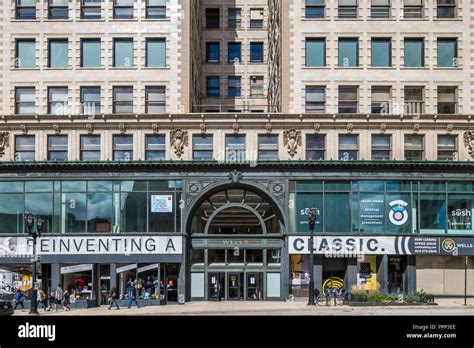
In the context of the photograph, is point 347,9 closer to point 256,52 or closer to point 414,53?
point 414,53

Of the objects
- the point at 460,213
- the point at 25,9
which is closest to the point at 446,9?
the point at 460,213

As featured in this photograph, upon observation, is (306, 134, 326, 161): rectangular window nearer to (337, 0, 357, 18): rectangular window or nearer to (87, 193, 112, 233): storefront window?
(337, 0, 357, 18): rectangular window

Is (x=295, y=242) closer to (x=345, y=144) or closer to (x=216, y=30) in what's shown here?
(x=345, y=144)

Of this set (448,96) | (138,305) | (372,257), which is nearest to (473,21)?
(448,96)

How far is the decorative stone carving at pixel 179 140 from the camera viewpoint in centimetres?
4075

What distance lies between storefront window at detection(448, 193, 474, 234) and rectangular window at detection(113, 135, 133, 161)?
840 inches

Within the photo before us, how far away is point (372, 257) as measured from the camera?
132 ft

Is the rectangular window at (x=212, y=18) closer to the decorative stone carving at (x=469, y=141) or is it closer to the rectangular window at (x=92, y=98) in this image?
the rectangular window at (x=92, y=98)

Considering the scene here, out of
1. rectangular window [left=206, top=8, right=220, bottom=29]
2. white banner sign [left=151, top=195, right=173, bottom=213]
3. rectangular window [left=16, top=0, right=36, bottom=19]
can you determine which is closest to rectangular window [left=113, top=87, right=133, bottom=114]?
white banner sign [left=151, top=195, right=173, bottom=213]

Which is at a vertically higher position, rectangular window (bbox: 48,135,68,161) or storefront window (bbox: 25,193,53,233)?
rectangular window (bbox: 48,135,68,161)

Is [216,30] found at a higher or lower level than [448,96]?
higher

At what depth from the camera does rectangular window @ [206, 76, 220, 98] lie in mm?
55438

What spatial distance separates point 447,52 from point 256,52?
64.2ft

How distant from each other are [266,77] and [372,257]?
21.7 m
